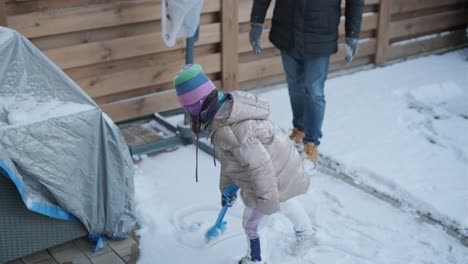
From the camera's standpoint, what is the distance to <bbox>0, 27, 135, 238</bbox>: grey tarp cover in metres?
2.78

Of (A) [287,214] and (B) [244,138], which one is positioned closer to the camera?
(B) [244,138]

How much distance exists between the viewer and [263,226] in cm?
321

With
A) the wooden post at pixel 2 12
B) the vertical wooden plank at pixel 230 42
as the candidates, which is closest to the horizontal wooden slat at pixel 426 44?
the vertical wooden plank at pixel 230 42

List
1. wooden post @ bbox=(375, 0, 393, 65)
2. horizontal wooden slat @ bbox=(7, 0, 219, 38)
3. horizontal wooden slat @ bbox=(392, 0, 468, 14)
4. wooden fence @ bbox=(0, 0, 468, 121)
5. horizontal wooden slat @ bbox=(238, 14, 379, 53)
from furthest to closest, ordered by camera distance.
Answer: horizontal wooden slat @ bbox=(392, 0, 468, 14), wooden post @ bbox=(375, 0, 393, 65), horizontal wooden slat @ bbox=(238, 14, 379, 53), wooden fence @ bbox=(0, 0, 468, 121), horizontal wooden slat @ bbox=(7, 0, 219, 38)

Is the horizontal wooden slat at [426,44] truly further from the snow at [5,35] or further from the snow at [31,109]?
the snow at [5,35]

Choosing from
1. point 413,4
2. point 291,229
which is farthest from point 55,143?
point 413,4

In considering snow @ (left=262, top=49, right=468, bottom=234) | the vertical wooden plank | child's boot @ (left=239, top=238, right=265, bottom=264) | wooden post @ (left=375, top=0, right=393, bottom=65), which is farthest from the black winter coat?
wooden post @ (left=375, top=0, right=393, bottom=65)

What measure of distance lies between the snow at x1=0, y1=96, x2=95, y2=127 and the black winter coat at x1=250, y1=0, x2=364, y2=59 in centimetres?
151

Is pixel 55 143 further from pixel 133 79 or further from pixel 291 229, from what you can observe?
pixel 133 79

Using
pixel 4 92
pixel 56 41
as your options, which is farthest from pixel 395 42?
pixel 4 92

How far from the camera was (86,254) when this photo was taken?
3.08 m

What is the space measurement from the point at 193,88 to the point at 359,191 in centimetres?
164

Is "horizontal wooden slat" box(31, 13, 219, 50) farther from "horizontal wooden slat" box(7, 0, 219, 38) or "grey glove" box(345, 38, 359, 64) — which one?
"grey glove" box(345, 38, 359, 64)

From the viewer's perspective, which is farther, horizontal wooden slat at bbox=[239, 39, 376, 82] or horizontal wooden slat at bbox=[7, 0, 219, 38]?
horizontal wooden slat at bbox=[239, 39, 376, 82]
